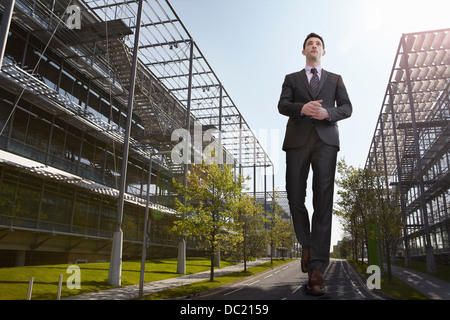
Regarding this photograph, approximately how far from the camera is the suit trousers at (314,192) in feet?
6.11

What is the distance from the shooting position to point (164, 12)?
1157 inches

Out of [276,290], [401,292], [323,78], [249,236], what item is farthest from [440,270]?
[323,78]

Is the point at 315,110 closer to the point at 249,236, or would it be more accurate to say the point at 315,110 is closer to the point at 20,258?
the point at 20,258

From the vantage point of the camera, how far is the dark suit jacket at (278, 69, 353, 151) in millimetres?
2000

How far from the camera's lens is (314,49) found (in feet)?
7.38

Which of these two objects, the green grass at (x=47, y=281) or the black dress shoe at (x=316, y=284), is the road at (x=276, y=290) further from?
the black dress shoe at (x=316, y=284)

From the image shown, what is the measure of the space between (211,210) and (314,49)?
27010 mm

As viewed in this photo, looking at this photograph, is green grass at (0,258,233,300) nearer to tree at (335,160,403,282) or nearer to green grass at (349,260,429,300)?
green grass at (349,260,429,300)

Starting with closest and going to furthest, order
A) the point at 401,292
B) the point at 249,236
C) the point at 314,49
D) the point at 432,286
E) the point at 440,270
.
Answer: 1. the point at 314,49
2. the point at 401,292
3. the point at 432,286
4. the point at 440,270
5. the point at 249,236

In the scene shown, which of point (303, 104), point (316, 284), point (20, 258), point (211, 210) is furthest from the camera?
point (211, 210)

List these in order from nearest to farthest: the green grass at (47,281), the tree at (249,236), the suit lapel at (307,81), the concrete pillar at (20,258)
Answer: the suit lapel at (307,81)
the green grass at (47,281)
the concrete pillar at (20,258)
the tree at (249,236)

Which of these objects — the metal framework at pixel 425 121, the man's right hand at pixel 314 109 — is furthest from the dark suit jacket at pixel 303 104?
the metal framework at pixel 425 121

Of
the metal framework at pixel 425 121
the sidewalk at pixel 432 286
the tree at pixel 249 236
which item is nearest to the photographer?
the sidewalk at pixel 432 286
